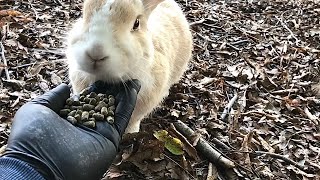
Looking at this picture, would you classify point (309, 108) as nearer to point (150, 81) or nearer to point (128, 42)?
point (150, 81)

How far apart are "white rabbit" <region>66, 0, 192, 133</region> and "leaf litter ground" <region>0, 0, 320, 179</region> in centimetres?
45

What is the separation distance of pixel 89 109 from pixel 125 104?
0.74 feet

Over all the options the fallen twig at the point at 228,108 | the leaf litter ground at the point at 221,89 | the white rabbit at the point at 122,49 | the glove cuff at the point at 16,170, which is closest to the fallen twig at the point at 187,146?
the leaf litter ground at the point at 221,89

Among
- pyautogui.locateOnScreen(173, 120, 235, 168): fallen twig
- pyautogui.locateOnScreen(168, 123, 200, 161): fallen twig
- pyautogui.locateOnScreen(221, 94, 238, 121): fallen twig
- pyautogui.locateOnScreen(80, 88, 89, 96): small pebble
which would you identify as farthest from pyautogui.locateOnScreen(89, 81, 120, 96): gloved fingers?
pyautogui.locateOnScreen(221, 94, 238, 121): fallen twig

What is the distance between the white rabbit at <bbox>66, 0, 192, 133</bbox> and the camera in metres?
2.75

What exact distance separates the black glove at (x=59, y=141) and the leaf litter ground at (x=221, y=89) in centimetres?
50

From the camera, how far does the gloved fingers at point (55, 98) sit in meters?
3.02

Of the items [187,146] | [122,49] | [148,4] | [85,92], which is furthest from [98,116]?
[187,146]

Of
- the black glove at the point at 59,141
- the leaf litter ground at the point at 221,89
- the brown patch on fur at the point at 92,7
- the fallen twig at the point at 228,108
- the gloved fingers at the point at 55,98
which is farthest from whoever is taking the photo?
the fallen twig at the point at 228,108

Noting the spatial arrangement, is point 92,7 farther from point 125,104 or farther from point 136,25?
point 125,104

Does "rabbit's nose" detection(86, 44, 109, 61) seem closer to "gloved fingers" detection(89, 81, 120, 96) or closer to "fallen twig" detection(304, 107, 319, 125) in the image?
"gloved fingers" detection(89, 81, 120, 96)

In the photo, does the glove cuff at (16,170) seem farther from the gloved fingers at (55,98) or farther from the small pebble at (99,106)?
the small pebble at (99,106)

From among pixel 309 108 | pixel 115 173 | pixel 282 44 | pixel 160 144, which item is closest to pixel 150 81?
pixel 160 144

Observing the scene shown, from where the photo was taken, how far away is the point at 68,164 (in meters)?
2.70
